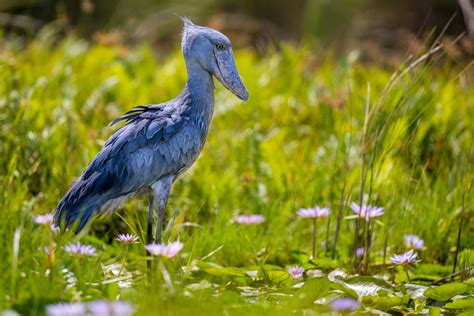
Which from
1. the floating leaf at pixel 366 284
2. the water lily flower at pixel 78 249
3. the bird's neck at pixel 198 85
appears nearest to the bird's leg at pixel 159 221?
the water lily flower at pixel 78 249

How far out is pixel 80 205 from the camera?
331 cm

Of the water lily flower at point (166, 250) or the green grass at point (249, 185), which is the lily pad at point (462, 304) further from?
the water lily flower at point (166, 250)

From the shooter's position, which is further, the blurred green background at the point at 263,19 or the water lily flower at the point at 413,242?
the blurred green background at the point at 263,19

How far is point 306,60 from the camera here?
7.33 m

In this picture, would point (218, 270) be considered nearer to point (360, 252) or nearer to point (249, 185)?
point (360, 252)

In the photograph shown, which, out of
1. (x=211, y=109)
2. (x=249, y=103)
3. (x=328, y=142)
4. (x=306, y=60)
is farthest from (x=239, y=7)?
(x=211, y=109)

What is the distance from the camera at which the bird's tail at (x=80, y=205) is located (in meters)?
3.31

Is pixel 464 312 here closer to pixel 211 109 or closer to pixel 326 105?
pixel 211 109

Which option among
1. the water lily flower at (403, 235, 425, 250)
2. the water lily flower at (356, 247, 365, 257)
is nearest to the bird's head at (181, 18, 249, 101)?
the water lily flower at (356, 247, 365, 257)

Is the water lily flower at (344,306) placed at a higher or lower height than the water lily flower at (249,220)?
lower

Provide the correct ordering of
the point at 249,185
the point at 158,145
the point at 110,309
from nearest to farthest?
the point at 110,309, the point at 158,145, the point at 249,185

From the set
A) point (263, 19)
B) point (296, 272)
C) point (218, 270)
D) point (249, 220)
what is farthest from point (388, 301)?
point (263, 19)

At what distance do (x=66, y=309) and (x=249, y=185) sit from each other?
2.32 meters

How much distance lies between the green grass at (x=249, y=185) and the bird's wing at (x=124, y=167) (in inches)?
5.4
